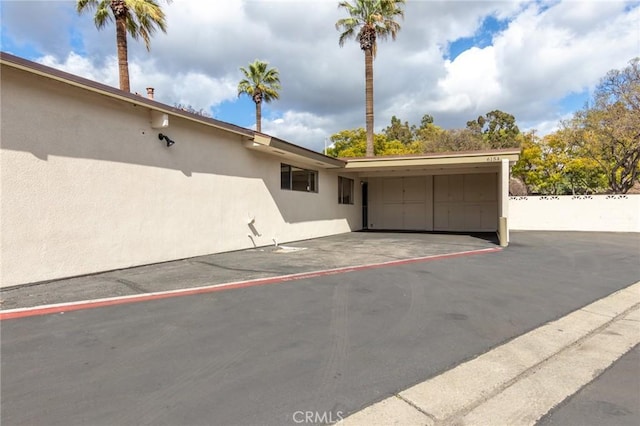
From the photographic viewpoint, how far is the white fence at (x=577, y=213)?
1836 cm

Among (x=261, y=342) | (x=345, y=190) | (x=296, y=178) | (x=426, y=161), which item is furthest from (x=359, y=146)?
(x=261, y=342)

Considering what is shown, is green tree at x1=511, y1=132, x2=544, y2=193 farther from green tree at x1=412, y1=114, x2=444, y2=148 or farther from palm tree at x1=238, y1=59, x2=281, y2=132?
palm tree at x1=238, y1=59, x2=281, y2=132

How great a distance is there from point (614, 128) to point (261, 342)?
26.3 meters

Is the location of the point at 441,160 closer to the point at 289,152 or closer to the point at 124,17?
the point at 289,152

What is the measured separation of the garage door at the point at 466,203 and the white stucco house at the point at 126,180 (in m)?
5.85

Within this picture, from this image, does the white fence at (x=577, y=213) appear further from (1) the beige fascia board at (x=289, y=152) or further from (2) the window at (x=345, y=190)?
(1) the beige fascia board at (x=289, y=152)

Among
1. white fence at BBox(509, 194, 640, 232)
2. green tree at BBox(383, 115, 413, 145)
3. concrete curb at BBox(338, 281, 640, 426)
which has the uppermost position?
green tree at BBox(383, 115, 413, 145)

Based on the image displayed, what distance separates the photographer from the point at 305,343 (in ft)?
12.5

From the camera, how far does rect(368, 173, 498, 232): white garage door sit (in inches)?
742

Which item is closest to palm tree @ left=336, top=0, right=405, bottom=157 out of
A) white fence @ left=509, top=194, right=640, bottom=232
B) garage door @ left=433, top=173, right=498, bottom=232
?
garage door @ left=433, top=173, right=498, bottom=232

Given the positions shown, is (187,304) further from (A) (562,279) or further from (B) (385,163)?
(B) (385,163)

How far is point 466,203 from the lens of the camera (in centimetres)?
1912

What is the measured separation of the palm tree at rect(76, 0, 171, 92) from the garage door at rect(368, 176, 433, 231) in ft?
41.9

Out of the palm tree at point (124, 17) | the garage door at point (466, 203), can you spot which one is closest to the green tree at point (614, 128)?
the garage door at point (466, 203)
